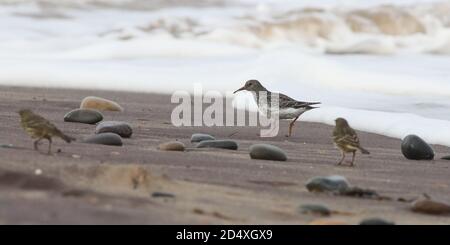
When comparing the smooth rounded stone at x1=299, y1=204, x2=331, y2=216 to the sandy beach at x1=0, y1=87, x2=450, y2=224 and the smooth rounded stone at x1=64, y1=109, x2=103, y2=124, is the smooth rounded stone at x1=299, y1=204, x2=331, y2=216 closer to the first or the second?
the sandy beach at x1=0, y1=87, x2=450, y2=224

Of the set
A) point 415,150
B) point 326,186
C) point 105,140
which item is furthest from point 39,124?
point 415,150

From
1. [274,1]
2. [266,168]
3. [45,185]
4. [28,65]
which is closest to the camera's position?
[45,185]

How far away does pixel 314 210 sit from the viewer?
416 cm

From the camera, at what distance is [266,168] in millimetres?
Answer: 5430

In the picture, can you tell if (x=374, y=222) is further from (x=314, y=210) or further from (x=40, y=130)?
(x=40, y=130)

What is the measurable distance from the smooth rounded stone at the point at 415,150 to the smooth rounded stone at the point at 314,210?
2378 mm

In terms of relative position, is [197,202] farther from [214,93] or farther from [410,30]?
[410,30]

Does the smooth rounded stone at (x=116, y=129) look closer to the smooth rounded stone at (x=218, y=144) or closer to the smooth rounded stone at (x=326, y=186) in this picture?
the smooth rounded stone at (x=218, y=144)

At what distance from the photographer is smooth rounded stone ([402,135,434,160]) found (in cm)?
643

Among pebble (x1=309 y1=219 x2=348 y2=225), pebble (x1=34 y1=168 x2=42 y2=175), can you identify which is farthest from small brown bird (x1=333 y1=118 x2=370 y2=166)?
pebble (x1=34 y1=168 x2=42 y2=175)

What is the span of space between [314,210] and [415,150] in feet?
7.98

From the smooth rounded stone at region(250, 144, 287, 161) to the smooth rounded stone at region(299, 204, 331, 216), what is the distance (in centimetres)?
163

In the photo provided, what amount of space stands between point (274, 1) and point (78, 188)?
796 inches

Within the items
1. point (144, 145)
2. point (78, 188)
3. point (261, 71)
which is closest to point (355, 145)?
point (144, 145)
